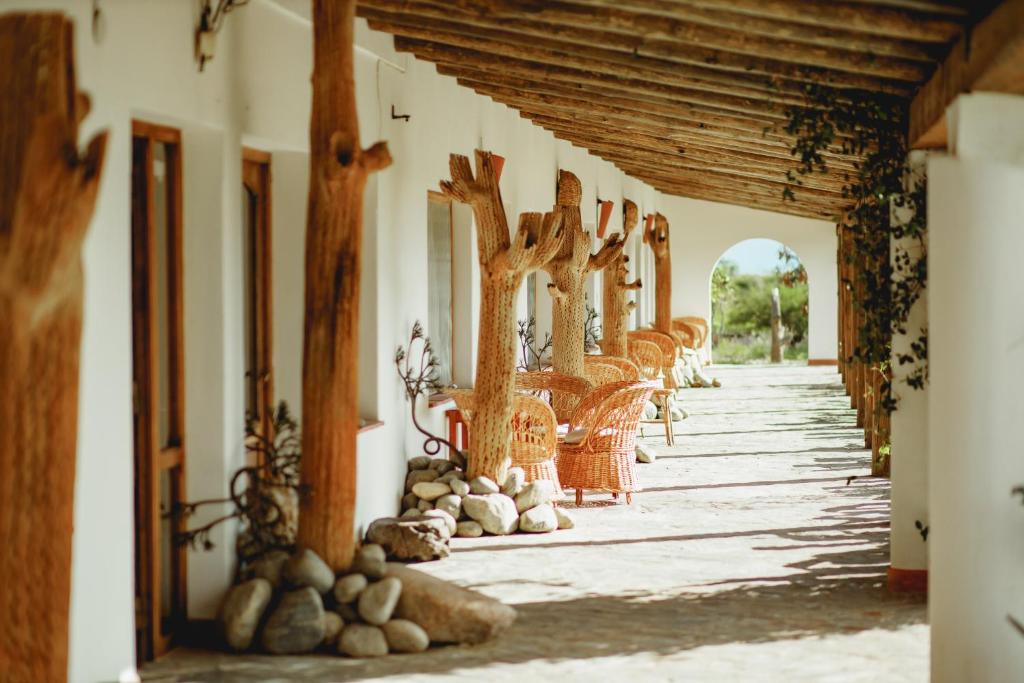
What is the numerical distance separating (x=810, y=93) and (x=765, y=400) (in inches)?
439

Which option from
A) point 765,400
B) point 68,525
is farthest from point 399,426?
point 765,400

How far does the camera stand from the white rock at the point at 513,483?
7.39 meters

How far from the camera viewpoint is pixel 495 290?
294 inches

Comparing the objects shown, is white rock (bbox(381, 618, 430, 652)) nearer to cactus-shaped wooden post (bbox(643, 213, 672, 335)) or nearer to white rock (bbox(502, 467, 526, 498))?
white rock (bbox(502, 467, 526, 498))

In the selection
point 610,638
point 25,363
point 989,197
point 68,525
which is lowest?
point 610,638

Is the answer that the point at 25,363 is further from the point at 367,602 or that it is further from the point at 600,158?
→ the point at 600,158

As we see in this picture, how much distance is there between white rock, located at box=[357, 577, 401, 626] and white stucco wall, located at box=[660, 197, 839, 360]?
17330 millimetres

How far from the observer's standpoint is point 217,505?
500 centimetres

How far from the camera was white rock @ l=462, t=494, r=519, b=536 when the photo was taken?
23.4 feet

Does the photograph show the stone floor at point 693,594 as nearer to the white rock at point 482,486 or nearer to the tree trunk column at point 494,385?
the white rock at point 482,486

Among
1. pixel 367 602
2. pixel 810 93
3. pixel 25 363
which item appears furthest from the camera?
pixel 810 93

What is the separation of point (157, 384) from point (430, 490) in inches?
110

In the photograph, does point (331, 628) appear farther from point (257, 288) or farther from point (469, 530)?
point (469, 530)

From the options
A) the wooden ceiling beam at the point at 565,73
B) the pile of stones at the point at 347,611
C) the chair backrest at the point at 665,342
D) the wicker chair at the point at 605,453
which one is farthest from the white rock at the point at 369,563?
the chair backrest at the point at 665,342
